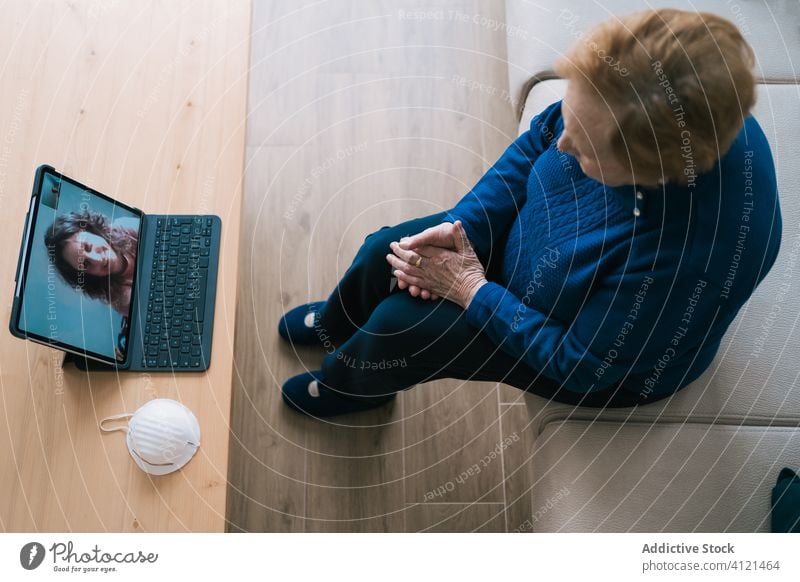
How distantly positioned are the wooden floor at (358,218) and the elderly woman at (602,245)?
203 mm

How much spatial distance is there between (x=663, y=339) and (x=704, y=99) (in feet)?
0.94

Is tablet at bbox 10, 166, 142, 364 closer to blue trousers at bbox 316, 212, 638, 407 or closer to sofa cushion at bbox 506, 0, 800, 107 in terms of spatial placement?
blue trousers at bbox 316, 212, 638, 407

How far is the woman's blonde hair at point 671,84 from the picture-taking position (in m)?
0.66

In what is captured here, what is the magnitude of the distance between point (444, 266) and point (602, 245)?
24 cm

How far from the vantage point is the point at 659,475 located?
3.01 feet

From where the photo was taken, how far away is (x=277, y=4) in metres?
1.52

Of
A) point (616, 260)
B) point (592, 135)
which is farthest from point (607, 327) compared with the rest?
point (592, 135)

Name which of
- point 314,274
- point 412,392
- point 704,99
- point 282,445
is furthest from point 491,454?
point 704,99

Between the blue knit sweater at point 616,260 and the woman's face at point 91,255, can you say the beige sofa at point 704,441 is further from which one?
the woman's face at point 91,255

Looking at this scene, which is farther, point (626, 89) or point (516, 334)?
point (516, 334)

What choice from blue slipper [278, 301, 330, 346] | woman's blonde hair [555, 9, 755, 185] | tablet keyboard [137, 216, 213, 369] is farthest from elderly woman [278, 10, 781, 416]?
tablet keyboard [137, 216, 213, 369]

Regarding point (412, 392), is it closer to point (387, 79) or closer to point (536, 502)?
point (536, 502)

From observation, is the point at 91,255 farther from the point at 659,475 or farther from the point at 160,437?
the point at 659,475

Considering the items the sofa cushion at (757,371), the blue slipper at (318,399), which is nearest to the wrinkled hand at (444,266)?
the sofa cushion at (757,371)
